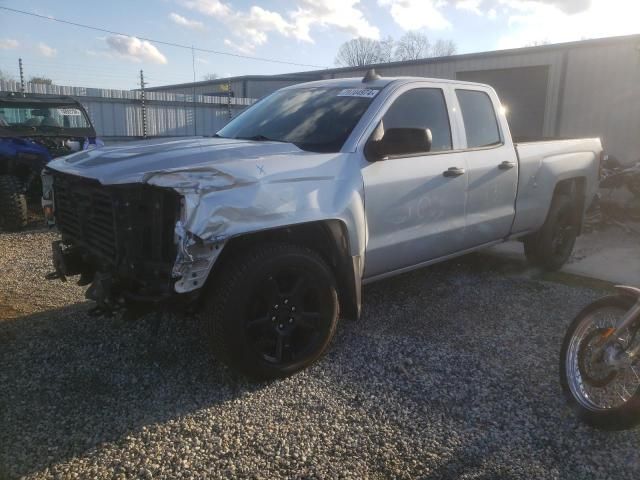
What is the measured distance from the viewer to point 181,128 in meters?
18.0

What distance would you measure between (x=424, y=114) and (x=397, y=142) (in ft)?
2.90

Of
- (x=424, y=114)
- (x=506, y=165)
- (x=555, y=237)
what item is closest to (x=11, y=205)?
(x=424, y=114)

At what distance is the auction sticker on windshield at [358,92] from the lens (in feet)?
12.9

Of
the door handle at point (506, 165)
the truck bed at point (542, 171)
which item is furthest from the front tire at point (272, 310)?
the truck bed at point (542, 171)

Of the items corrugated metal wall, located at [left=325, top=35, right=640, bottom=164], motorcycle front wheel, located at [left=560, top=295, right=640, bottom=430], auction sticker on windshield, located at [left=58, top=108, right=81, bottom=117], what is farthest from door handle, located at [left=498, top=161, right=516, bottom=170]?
auction sticker on windshield, located at [left=58, top=108, right=81, bottom=117]

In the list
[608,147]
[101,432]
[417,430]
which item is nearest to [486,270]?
[417,430]

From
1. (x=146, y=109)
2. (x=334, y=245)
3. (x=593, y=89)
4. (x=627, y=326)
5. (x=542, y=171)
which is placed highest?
(x=593, y=89)

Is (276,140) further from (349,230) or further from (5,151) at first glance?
(5,151)

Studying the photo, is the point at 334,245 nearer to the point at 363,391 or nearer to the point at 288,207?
the point at 288,207

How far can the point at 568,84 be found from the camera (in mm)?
12875

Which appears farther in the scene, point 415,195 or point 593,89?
point 593,89

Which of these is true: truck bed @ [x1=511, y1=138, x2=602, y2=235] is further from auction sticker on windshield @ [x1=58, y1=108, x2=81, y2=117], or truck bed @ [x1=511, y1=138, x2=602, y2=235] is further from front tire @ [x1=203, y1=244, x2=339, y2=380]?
auction sticker on windshield @ [x1=58, y1=108, x2=81, y2=117]

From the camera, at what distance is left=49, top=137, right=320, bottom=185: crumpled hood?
2.87m

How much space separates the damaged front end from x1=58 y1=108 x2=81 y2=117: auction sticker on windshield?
23.6ft
